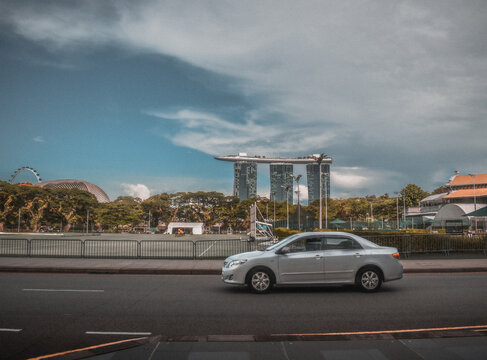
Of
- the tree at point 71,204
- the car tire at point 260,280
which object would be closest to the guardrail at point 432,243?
the car tire at point 260,280

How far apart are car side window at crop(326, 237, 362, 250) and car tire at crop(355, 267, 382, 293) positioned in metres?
0.69

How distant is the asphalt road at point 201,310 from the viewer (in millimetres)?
7203

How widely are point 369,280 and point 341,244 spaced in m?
1.23

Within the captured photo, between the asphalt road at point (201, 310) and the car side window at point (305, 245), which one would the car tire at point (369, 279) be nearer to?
the asphalt road at point (201, 310)

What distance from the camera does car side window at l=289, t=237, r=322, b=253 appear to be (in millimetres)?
11586

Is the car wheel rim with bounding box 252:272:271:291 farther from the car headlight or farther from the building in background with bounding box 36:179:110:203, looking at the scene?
the building in background with bounding box 36:179:110:203

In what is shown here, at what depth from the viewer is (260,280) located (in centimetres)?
1138

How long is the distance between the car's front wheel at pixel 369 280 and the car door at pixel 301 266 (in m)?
1.08

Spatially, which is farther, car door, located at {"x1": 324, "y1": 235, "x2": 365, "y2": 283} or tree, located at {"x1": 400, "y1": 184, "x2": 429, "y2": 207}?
tree, located at {"x1": 400, "y1": 184, "x2": 429, "y2": 207}

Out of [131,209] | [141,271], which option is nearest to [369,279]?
[141,271]

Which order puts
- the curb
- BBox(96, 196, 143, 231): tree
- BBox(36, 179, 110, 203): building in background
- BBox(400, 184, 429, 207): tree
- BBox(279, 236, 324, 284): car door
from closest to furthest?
1. BBox(279, 236, 324, 284): car door
2. the curb
3. BBox(96, 196, 143, 231): tree
4. BBox(400, 184, 429, 207): tree
5. BBox(36, 179, 110, 203): building in background

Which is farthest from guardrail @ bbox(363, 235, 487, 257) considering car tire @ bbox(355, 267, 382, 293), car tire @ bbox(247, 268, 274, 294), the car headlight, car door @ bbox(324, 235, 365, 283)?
the car headlight

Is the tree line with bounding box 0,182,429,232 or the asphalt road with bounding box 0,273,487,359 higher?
the tree line with bounding box 0,182,429,232

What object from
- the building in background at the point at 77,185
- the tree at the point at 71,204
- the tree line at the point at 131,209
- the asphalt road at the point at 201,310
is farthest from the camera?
the building in background at the point at 77,185
